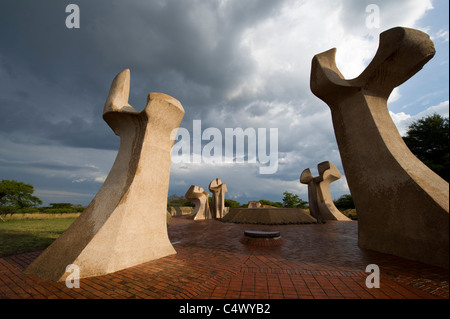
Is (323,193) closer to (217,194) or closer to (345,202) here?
(217,194)

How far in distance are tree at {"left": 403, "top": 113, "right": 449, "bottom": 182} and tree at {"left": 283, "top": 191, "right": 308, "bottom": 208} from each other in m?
13.4

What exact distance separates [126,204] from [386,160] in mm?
6680

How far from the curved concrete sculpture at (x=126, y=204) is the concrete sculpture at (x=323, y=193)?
12475 millimetres

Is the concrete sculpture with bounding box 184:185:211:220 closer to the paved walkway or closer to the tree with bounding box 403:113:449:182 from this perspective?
the paved walkway

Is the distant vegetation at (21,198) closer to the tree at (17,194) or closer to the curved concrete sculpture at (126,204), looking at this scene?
the tree at (17,194)

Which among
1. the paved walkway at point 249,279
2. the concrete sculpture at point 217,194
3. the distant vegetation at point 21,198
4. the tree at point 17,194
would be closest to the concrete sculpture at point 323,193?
the concrete sculpture at point 217,194

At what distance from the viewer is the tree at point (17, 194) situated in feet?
66.4

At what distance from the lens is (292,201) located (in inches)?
1084

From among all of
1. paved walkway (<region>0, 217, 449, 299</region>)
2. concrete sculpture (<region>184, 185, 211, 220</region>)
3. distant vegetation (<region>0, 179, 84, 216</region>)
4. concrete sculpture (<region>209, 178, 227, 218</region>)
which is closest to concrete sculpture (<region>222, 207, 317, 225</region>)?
concrete sculpture (<region>184, 185, 211, 220</region>)

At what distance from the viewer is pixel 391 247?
4980 millimetres

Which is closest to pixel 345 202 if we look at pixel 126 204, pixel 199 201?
pixel 199 201
